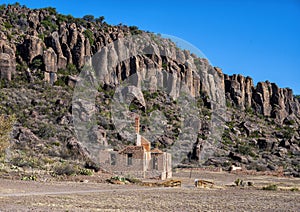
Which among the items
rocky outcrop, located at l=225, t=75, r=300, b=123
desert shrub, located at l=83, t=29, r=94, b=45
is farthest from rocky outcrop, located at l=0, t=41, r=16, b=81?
rocky outcrop, located at l=225, t=75, r=300, b=123

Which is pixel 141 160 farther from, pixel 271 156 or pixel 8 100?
pixel 271 156

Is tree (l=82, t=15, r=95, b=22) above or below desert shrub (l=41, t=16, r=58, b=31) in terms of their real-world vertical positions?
above

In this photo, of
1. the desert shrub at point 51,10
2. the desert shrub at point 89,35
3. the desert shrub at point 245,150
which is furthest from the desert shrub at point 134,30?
the desert shrub at point 245,150

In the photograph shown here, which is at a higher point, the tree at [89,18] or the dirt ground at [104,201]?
the tree at [89,18]

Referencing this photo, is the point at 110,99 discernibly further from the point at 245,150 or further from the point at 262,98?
the point at 262,98

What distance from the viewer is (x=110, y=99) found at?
82000mm

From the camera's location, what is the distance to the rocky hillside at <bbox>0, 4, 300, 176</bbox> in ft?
214

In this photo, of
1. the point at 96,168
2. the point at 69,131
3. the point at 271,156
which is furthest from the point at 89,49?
the point at 96,168

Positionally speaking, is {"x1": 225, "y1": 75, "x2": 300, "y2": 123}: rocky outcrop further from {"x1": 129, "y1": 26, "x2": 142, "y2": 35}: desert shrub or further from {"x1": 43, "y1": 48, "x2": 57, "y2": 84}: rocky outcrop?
{"x1": 43, "y1": 48, "x2": 57, "y2": 84}: rocky outcrop

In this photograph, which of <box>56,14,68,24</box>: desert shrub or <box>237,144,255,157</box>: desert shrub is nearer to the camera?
<box>237,144,255,157</box>: desert shrub

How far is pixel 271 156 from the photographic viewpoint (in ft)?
253

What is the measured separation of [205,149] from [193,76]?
1139 inches

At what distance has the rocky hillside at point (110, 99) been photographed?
6525 cm

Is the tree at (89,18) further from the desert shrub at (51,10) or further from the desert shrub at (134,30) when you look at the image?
the desert shrub at (134,30)
